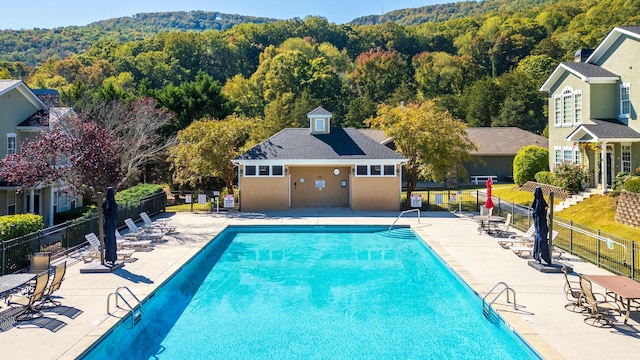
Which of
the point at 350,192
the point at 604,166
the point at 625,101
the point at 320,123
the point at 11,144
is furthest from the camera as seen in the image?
the point at 320,123

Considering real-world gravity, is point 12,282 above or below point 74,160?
below

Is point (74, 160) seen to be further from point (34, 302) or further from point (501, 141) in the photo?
point (501, 141)

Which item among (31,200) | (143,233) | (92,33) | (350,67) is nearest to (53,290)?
(143,233)

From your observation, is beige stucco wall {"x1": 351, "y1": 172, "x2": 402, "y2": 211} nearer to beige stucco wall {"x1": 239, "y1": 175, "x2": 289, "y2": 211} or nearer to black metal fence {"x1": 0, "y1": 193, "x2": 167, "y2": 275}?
beige stucco wall {"x1": 239, "y1": 175, "x2": 289, "y2": 211}

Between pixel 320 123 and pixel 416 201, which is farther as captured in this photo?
pixel 320 123

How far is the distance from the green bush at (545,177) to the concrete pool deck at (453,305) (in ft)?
32.8

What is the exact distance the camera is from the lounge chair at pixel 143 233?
18281 millimetres

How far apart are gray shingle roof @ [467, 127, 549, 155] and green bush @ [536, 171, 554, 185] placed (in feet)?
32.4

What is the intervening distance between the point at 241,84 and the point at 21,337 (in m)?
63.5

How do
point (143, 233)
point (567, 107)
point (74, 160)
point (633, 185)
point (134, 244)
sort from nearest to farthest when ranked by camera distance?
point (74, 160) → point (134, 244) → point (143, 233) → point (633, 185) → point (567, 107)

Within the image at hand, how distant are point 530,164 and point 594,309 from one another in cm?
2448

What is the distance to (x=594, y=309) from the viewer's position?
932 centimetres

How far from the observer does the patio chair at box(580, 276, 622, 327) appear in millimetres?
9109

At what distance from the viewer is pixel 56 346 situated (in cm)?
823
